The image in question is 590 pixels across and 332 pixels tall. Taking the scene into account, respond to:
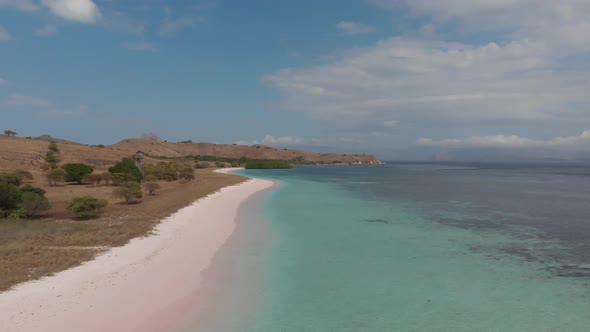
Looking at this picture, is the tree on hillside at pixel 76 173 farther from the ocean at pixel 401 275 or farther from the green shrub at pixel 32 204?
the ocean at pixel 401 275

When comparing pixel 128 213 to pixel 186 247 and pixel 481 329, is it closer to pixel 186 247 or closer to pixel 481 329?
pixel 186 247

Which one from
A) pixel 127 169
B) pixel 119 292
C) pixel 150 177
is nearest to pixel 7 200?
pixel 119 292

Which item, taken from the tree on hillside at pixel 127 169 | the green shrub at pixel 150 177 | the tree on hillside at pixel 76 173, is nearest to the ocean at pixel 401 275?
the tree on hillside at pixel 127 169

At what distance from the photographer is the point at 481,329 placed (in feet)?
34.3

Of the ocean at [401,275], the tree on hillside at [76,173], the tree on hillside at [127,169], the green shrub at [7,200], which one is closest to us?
the ocean at [401,275]

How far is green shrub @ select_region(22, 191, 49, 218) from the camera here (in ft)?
83.0

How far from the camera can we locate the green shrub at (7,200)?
2458 cm

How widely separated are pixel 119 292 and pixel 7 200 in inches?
785

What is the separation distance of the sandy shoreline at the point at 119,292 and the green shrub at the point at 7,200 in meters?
13.5

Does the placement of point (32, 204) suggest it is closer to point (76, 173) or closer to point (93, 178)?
point (93, 178)

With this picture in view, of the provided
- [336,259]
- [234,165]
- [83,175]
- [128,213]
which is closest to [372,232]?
[336,259]

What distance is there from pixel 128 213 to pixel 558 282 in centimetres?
2952

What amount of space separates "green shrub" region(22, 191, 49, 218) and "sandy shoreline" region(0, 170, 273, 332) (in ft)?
41.4

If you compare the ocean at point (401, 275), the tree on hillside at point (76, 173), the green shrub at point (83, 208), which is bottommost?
the ocean at point (401, 275)
